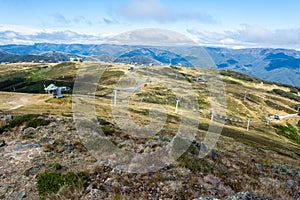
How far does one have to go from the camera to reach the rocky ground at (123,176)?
14000mm

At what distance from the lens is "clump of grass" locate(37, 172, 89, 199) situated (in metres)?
14.0

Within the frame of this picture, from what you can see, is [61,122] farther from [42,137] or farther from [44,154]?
[44,154]

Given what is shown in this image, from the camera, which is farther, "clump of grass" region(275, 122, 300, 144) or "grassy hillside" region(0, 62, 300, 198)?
"clump of grass" region(275, 122, 300, 144)

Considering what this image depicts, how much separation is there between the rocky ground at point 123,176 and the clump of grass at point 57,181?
0.60 ft

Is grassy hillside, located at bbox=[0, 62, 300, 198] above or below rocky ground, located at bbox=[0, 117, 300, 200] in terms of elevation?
below

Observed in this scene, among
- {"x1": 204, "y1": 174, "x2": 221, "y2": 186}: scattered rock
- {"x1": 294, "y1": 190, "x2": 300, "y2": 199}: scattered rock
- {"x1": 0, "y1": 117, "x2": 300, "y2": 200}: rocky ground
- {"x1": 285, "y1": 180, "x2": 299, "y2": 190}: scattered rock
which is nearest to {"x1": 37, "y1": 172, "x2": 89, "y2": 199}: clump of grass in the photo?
{"x1": 0, "y1": 117, "x2": 300, "y2": 200}: rocky ground

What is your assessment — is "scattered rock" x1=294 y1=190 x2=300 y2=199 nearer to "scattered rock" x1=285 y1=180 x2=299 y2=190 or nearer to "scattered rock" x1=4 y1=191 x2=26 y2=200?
"scattered rock" x1=285 y1=180 x2=299 y2=190

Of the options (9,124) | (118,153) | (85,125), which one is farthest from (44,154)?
(9,124)

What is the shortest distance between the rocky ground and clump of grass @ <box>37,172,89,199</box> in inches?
7.1

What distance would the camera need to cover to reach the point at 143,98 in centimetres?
13638

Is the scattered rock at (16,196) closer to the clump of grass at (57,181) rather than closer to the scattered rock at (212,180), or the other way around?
the clump of grass at (57,181)

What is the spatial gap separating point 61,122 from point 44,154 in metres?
8.21

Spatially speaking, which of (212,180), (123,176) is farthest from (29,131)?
(212,180)

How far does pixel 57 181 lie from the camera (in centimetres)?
1461
